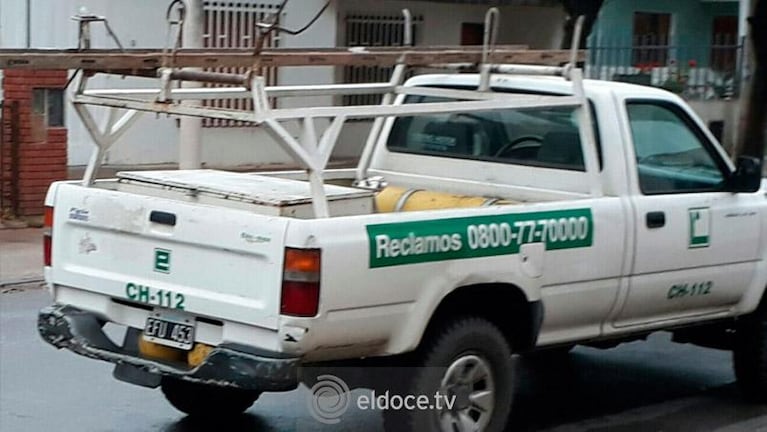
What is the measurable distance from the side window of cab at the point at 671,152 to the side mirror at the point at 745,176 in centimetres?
6

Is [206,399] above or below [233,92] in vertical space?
below

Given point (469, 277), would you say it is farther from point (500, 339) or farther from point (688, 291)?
point (688, 291)

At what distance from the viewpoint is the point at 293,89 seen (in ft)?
24.2

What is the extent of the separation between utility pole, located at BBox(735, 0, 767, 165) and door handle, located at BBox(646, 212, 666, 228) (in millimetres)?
8057

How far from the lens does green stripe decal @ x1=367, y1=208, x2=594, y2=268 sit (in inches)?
230

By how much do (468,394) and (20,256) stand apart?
7246 millimetres

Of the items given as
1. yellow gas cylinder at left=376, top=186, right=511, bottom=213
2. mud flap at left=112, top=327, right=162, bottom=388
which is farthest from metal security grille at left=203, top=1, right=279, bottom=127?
mud flap at left=112, top=327, right=162, bottom=388

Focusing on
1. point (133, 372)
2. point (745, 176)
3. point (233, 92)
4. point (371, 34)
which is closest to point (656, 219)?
point (745, 176)

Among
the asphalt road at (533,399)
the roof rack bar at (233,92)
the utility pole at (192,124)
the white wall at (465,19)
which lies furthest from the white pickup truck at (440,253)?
the white wall at (465,19)

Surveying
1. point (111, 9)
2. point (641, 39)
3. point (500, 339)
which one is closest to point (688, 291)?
point (500, 339)

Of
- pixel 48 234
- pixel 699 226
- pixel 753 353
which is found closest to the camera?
pixel 48 234

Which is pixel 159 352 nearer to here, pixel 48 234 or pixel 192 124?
pixel 48 234

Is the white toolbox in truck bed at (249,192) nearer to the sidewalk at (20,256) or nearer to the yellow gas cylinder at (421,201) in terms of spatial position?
A: the yellow gas cylinder at (421,201)

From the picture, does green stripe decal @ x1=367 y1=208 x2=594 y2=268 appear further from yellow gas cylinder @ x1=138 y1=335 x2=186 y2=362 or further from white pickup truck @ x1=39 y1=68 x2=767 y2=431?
yellow gas cylinder @ x1=138 y1=335 x2=186 y2=362
